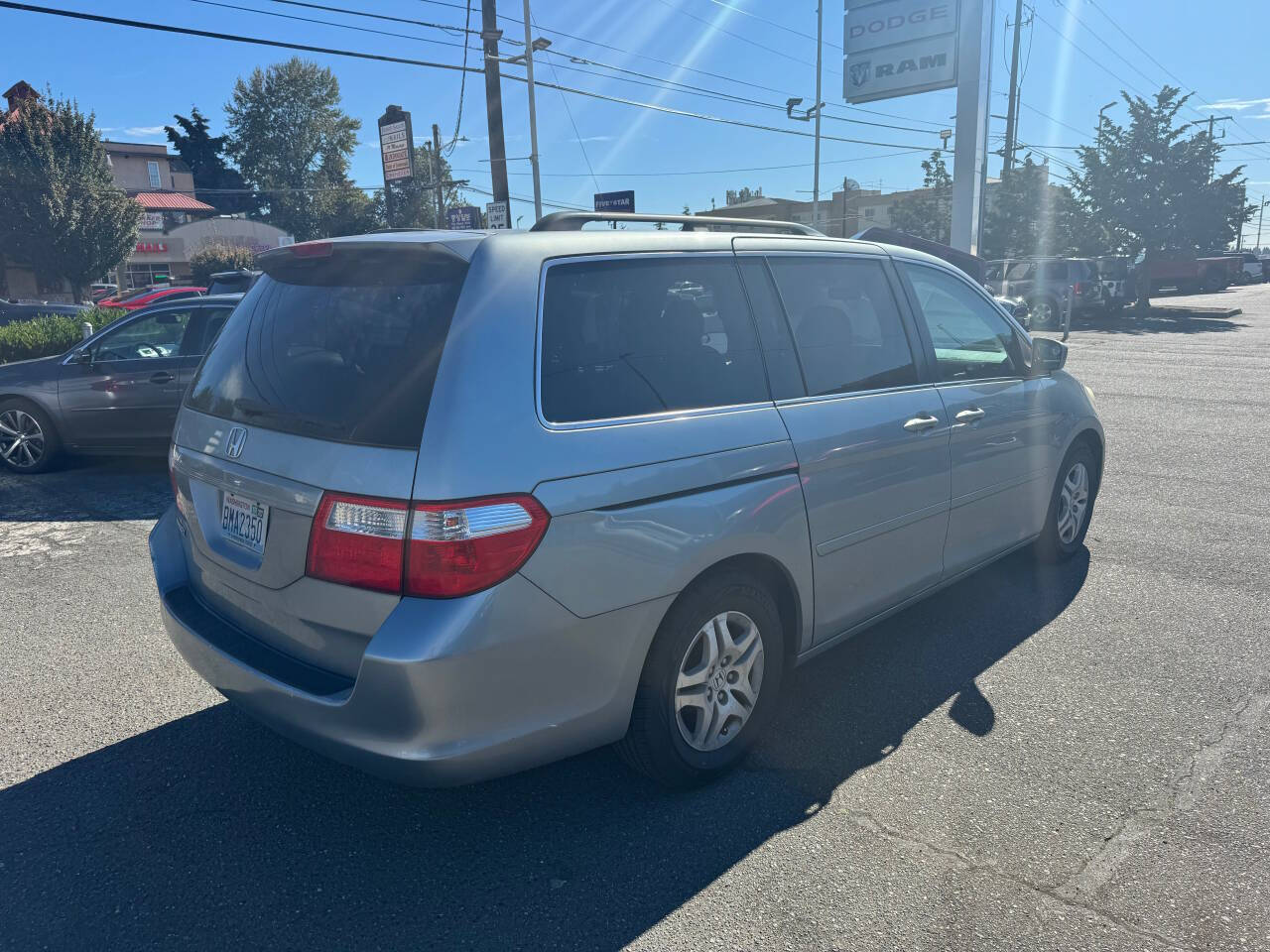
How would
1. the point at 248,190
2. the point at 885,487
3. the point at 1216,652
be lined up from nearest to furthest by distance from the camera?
1. the point at 885,487
2. the point at 1216,652
3. the point at 248,190

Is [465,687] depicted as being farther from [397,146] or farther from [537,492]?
[397,146]

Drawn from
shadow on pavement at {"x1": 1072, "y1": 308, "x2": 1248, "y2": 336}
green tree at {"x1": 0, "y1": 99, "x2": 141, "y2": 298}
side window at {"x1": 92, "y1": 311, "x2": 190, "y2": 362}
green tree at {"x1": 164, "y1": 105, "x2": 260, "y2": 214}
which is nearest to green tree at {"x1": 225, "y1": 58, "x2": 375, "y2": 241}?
green tree at {"x1": 164, "y1": 105, "x2": 260, "y2": 214}

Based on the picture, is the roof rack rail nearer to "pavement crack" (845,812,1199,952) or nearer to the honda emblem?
the honda emblem

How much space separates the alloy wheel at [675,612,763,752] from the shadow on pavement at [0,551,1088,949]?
0.22m

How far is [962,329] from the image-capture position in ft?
14.6

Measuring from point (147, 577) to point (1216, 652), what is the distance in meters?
5.64

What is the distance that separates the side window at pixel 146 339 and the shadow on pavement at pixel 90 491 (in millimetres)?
1090

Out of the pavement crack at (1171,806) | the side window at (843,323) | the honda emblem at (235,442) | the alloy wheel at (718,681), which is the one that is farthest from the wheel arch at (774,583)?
the honda emblem at (235,442)

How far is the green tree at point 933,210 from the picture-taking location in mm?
52125

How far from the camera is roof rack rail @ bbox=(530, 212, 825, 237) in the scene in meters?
3.10

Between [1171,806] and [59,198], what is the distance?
43.2 metres

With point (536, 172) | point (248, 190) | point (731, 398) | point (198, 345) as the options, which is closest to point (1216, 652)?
point (731, 398)

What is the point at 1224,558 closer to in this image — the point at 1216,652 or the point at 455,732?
the point at 1216,652

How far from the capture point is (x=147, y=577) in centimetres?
545
